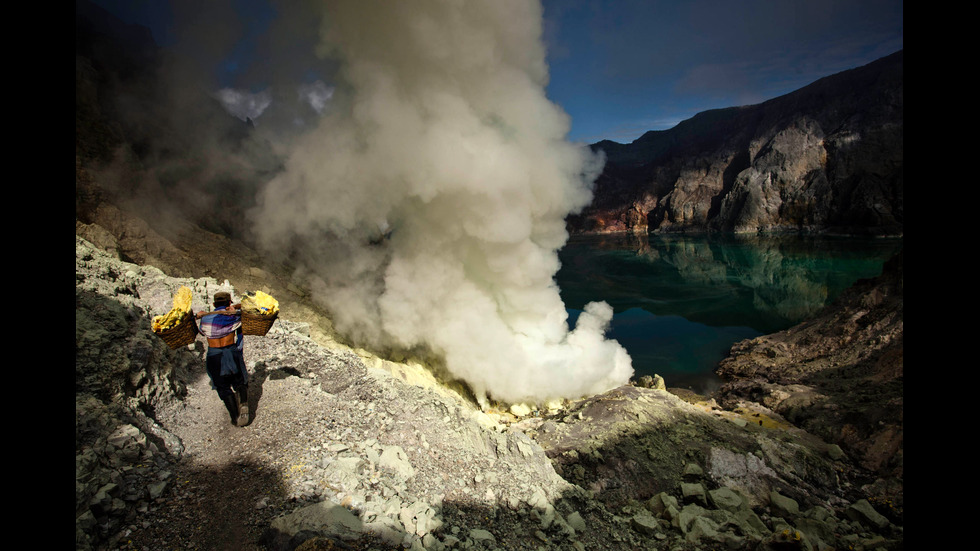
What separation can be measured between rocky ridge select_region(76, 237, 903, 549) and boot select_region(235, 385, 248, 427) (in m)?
0.10

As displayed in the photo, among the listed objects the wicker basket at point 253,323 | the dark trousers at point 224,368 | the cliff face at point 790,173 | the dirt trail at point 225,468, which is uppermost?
the cliff face at point 790,173

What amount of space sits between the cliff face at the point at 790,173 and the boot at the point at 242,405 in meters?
75.9

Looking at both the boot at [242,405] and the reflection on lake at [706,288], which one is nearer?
the boot at [242,405]

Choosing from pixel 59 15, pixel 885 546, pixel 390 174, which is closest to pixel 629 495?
pixel 885 546

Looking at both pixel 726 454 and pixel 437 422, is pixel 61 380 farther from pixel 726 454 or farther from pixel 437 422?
pixel 726 454

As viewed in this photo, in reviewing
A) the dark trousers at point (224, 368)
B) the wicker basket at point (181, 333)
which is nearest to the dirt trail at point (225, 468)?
the dark trousers at point (224, 368)

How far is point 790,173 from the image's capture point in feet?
231

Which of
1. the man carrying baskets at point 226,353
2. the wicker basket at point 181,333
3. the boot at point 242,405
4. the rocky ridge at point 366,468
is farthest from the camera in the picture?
the boot at point 242,405

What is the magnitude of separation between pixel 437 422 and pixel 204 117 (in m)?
14.7

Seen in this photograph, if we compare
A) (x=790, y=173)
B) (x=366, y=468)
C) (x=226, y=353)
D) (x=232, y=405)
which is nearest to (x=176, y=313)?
(x=226, y=353)

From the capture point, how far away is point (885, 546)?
5.47 m

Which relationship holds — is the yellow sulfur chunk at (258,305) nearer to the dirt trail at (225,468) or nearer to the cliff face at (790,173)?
the dirt trail at (225,468)

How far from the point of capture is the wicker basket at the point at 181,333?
432 cm

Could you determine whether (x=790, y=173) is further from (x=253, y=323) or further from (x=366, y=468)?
(x=253, y=323)
